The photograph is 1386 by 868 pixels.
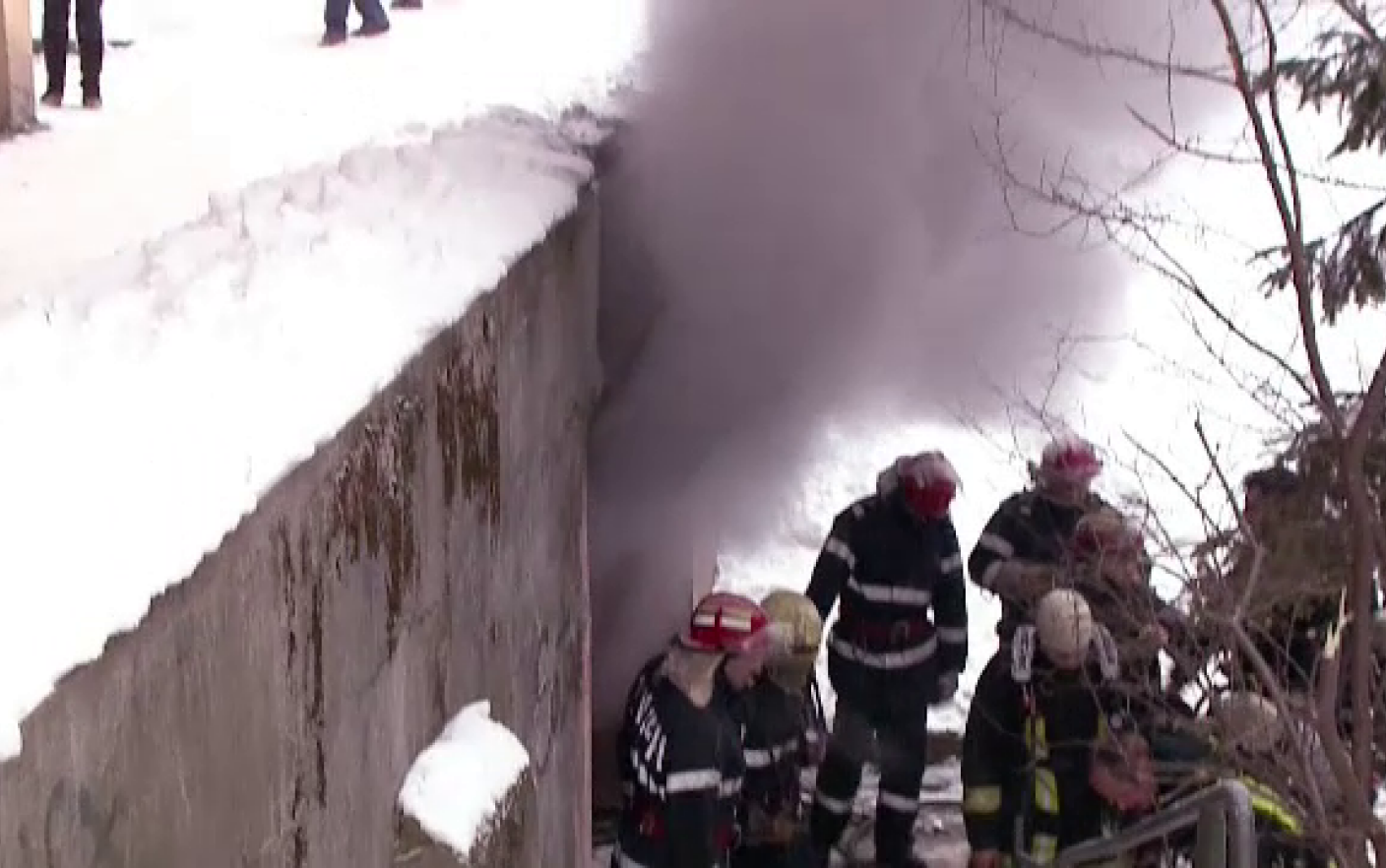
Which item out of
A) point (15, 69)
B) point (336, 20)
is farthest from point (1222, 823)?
point (336, 20)

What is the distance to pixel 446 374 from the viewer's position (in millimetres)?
3262

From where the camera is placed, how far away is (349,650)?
8.63ft

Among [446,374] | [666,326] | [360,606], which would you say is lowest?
[666,326]

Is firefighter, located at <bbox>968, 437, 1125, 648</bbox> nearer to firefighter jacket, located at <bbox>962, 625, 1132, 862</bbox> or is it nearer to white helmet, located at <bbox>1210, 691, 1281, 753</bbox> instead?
firefighter jacket, located at <bbox>962, 625, 1132, 862</bbox>

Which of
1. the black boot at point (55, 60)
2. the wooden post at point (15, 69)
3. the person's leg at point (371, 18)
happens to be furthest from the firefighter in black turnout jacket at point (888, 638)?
the person's leg at point (371, 18)

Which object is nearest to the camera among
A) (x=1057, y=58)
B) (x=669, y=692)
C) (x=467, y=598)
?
(x=467, y=598)

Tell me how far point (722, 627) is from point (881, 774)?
5.59ft

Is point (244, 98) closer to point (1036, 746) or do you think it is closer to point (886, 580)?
point (886, 580)

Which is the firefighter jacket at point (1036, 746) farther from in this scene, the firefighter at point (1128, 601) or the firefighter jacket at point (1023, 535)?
the firefighter jacket at point (1023, 535)

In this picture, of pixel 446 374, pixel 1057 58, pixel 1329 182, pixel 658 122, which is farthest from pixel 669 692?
pixel 1057 58

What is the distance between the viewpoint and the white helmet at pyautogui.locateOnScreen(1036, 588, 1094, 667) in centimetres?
528

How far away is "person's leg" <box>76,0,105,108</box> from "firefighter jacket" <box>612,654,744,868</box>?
642 cm

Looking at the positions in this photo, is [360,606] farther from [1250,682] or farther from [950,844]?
[950,844]

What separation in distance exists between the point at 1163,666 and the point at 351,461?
4.28 m
